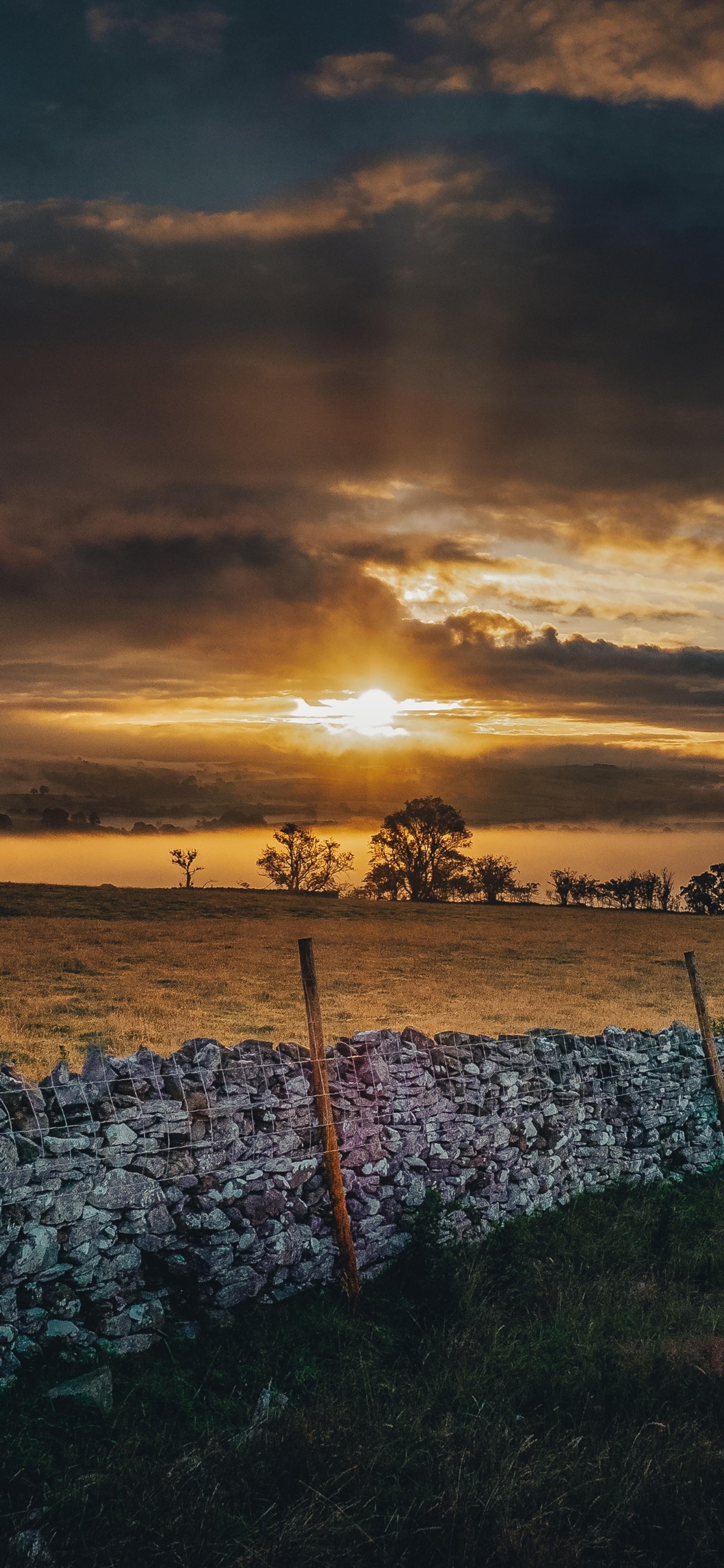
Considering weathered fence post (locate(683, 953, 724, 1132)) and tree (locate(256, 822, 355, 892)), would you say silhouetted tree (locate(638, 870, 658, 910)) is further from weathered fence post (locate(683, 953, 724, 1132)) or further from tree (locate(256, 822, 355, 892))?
weathered fence post (locate(683, 953, 724, 1132))

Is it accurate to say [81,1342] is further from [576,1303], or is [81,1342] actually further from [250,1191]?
[576,1303]

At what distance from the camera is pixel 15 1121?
7266 millimetres

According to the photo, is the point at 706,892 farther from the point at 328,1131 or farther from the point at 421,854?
the point at 328,1131

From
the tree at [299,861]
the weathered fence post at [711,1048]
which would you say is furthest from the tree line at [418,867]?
the weathered fence post at [711,1048]

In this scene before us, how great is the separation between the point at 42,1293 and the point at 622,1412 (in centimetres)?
419

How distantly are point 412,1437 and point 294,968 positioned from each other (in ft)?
104

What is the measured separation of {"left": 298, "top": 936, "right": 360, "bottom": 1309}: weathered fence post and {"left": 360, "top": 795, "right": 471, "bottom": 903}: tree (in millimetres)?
69348

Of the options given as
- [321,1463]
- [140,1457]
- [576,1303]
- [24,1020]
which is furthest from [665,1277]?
[24,1020]

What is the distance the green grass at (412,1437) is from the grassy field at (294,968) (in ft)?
34.4

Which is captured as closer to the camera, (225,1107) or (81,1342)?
(81,1342)

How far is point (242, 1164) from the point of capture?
827 cm

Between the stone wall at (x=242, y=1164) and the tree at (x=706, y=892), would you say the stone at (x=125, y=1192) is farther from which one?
the tree at (x=706, y=892)

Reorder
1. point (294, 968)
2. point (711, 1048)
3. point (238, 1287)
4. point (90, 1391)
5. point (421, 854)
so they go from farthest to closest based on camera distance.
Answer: point (421, 854)
point (294, 968)
point (711, 1048)
point (238, 1287)
point (90, 1391)

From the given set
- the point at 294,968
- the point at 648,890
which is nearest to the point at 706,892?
the point at 648,890
